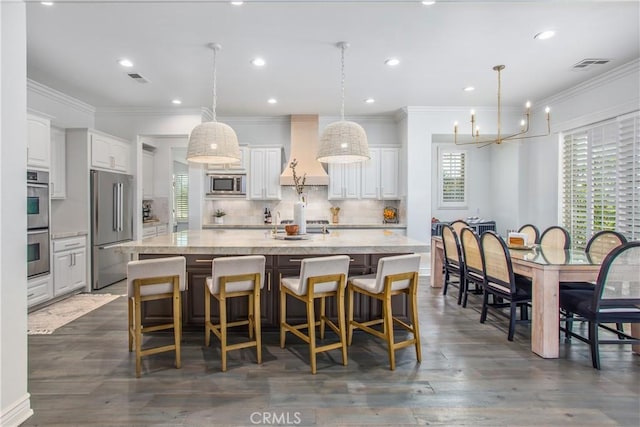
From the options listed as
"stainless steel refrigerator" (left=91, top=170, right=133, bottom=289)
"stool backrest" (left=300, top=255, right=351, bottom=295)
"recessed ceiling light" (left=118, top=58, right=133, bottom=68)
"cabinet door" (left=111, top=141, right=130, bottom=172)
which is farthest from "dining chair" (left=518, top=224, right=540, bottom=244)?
"cabinet door" (left=111, top=141, right=130, bottom=172)

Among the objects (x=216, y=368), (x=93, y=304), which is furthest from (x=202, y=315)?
(x=93, y=304)

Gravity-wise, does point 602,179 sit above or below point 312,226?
above

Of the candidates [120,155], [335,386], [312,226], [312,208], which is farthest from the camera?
[312,208]

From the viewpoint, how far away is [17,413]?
1.97 metres

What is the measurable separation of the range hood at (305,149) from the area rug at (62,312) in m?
3.19

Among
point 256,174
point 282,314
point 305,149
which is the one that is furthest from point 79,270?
point 305,149

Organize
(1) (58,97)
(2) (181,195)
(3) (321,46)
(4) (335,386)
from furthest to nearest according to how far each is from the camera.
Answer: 1. (2) (181,195)
2. (1) (58,97)
3. (3) (321,46)
4. (4) (335,386)

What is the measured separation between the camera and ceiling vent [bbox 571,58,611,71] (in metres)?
3.83

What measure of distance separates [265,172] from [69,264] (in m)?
3.15

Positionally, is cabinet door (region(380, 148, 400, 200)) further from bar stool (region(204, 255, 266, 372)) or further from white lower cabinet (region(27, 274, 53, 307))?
white lower cabinet (region(27, 274, 53, 307))

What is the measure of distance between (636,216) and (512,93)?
7.37 ft

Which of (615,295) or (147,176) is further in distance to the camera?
(147,176)

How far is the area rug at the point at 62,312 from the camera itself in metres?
3.46

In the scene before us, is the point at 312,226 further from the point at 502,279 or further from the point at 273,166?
the point at 502,279
